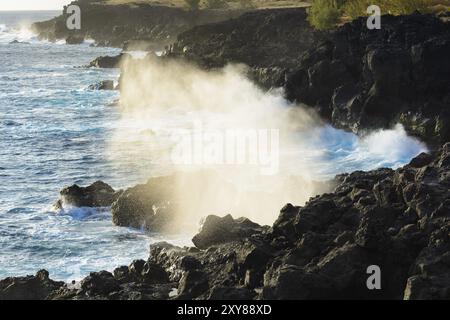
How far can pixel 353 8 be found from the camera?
343 ft

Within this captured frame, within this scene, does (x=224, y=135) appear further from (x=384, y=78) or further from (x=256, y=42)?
(x=256, y=42)

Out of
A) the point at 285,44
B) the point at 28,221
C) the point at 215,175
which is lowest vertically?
the point at 28,221

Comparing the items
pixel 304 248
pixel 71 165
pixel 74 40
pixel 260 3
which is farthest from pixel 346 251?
pixel 74 40

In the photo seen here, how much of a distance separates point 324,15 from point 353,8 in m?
4.37

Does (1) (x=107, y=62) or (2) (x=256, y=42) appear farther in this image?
(1) (x=107, y=62)

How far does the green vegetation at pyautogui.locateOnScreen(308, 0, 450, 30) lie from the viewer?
307ft

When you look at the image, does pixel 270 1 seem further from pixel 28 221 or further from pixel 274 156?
pixel 28 221

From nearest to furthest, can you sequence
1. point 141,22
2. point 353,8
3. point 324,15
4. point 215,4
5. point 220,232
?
point 220,232
point 324,15
point 353,8
point 215,4
point 141,22

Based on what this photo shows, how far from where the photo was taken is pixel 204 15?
168625mm

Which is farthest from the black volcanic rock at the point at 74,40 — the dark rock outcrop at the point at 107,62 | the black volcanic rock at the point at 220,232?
the black volcanic rock at the point at 220,232

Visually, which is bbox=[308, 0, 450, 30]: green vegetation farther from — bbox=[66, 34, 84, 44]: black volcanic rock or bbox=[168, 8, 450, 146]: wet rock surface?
bbox=[66, 34, 84, 44]: black volcanic rock

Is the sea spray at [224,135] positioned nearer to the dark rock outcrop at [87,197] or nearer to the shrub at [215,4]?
the dark rock outcrop at [87,197]

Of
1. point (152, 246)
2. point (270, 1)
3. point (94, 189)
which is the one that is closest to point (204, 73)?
point (94, 189)

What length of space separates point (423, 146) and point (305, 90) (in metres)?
16.8
